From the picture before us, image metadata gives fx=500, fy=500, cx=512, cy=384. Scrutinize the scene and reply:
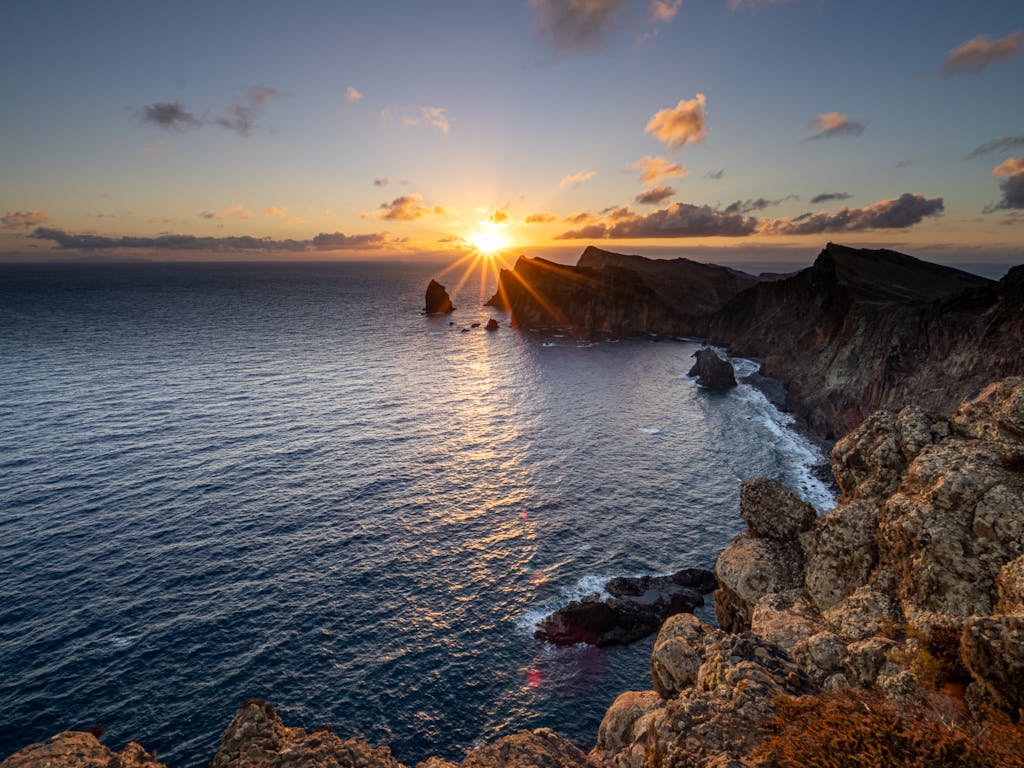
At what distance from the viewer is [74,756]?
21.5 m

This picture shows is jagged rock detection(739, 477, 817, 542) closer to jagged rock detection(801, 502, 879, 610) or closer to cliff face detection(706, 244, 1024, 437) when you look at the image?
jagged rock detection(801, 502, 879, 610)

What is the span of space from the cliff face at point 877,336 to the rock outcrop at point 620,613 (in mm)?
47908

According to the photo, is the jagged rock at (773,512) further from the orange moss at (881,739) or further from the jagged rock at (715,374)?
the jagged rock at (715,374)

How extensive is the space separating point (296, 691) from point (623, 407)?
82.0m

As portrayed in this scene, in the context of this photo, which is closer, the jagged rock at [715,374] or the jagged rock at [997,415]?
the jagged rock at [997,415]

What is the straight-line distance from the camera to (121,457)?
242ft

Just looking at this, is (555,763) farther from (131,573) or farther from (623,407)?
(623,407)

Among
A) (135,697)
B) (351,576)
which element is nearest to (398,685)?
(351,576)

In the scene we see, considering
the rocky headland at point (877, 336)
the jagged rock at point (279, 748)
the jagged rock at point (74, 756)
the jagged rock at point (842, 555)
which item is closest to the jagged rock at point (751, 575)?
the jagged rock at point (842, 555)

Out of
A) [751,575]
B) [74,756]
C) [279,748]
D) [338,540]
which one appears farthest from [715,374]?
[74,756]

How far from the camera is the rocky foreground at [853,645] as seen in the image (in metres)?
14.6

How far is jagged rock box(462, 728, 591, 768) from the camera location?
22.4 meters

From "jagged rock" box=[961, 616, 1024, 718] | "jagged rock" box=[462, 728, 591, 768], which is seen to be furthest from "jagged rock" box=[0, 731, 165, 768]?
"jagged rock" box=[961, 616, 1024, 718]

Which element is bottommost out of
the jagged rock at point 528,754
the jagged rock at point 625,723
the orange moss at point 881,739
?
the jagged rock at point 625,723
